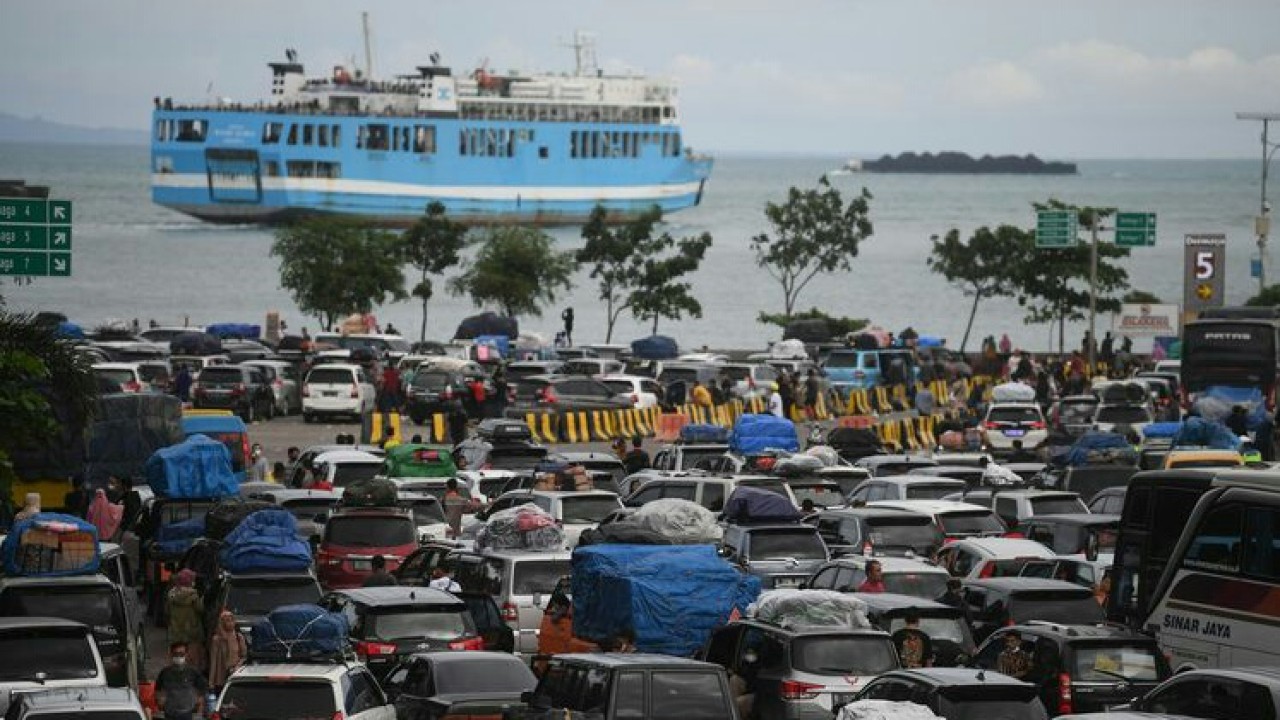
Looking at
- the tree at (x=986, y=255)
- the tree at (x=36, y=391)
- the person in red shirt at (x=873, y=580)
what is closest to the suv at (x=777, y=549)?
the person in red shirt at (x=873, y=580)

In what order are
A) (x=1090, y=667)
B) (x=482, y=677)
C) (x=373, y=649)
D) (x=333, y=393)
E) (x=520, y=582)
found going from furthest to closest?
1. (x=333, y=393)
2. (x=520, y=582)
3. (x=373, y=649)
4. (x=482, y=677)
5. (x=1090, y=667)

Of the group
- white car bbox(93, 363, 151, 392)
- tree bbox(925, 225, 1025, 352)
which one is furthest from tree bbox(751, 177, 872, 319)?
white car bbox(93, 363, 151, 392)

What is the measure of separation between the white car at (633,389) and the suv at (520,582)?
81.9ft

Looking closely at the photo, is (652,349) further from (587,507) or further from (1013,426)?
(587,507)

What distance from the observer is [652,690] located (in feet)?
47.6

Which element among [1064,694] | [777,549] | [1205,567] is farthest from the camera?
[777,549]

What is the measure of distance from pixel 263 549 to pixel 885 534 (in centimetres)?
663

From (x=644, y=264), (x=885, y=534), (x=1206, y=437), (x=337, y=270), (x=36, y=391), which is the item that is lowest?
(x=885, y=534)

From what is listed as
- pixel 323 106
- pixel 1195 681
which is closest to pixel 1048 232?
pixel 1195 681

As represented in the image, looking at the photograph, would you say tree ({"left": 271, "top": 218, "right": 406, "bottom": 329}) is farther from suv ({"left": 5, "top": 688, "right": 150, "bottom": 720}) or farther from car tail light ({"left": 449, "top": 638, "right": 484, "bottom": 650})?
suv ({"left": 5, "top": 688, "right": 150, "bottom": 720})

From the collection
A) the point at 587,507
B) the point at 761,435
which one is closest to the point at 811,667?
the point at 587,507

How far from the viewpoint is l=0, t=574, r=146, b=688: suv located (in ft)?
60.0

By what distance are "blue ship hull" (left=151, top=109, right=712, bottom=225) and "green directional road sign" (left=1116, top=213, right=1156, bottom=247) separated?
114m

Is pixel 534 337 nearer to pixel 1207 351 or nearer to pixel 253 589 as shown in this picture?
pixel 1207 351
